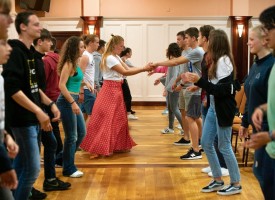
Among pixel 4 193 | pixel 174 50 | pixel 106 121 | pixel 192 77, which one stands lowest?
pixel 106 121

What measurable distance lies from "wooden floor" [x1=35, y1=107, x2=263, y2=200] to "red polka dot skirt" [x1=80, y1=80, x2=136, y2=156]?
6.5 inches

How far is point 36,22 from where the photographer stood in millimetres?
2961

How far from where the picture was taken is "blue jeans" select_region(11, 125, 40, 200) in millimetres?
2818

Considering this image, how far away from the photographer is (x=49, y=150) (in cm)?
385

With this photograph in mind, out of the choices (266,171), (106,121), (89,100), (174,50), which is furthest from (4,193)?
(174,50)

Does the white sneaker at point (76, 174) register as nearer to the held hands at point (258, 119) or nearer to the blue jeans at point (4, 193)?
the blue jeans at point (4, 193)

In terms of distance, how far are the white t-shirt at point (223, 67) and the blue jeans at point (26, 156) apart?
168cm

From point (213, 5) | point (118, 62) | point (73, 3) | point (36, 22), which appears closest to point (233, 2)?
point (213, 5)

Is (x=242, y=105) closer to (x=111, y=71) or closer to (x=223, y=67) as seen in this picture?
(x=111, y=71)

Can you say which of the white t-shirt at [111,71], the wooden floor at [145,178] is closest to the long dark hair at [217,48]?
the wooden floor at [145,178]

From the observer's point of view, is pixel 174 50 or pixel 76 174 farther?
pixel 174 50

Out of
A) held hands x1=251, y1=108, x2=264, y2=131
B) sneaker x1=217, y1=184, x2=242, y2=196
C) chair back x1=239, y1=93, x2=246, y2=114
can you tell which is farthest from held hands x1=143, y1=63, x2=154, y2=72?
held hands x1=251, y1=108, x2=264, y2=131

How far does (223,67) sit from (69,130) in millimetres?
1628

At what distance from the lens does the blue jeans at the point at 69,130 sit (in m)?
4.14
